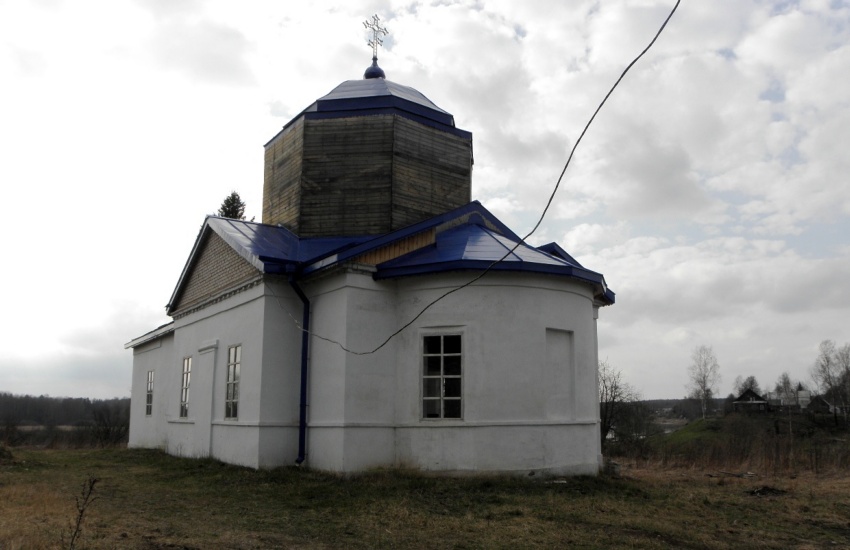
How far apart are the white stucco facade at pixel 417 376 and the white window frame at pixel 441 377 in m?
0.10

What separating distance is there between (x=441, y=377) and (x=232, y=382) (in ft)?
17.0

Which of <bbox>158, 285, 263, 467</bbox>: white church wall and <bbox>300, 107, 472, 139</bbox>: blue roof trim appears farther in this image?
<bbox>300, 107, 472, 139</bbox>: blue roof trim

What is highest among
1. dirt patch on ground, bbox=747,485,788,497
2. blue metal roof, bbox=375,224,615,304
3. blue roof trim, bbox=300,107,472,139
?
blue roof trim, bbox=300,107,472,139

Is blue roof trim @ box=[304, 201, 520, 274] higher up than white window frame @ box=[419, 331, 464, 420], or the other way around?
blue roof trim @ box=[304, 201, 520, 274]

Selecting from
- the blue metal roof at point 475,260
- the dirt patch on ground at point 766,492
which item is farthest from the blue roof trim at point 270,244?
the dirt patch on ground at point 766,492

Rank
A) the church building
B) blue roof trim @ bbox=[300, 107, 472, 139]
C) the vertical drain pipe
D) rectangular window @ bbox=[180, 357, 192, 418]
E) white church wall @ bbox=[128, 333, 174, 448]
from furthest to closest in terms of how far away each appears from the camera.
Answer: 1. white church wall @ bbox=[128, 333, 174, 448]
2. rectangular window @ bbox=[180, 357, 192, 418]
3. blue roof trim @ bbox=[300, 107, 472, 139]
4. the vertical drain pipe
5. the church building

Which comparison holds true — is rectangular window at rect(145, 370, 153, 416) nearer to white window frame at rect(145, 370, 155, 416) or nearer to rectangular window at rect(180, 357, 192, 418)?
white window frame at rect(145, 370, 155, 416)

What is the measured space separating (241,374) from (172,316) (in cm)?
611

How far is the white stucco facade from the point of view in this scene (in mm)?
12602

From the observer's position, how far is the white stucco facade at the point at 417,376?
12.6 m

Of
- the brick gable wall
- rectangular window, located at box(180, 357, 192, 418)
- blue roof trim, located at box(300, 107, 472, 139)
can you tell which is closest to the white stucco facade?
the brick gable wall

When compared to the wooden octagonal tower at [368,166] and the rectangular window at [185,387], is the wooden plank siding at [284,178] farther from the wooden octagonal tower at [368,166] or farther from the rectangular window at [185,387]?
the rectangular window at [185,387]

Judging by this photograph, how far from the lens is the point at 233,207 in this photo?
42062 millimetres

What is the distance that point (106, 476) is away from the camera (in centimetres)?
1497
